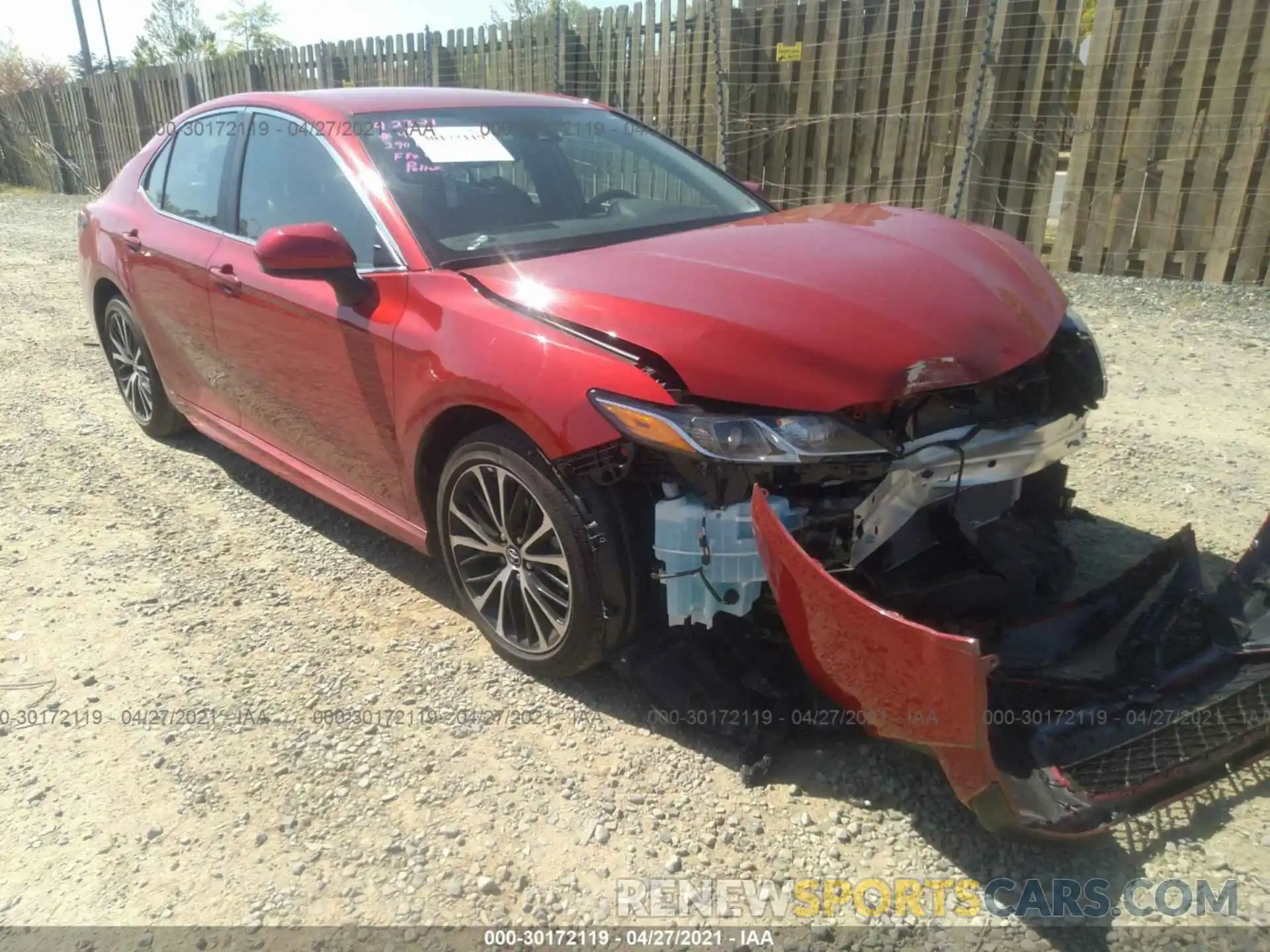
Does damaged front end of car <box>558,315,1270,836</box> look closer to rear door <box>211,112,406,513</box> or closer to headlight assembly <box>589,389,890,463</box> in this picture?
headlight assembly <box>589,389,890,463</box>

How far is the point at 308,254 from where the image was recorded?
292 centimetres

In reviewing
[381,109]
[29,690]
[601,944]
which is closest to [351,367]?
[381,109]

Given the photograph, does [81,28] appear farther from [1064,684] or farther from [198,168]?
[1064,684]

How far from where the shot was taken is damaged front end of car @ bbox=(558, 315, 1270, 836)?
6.95 ft

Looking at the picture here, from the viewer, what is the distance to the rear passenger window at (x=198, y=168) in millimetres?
4098

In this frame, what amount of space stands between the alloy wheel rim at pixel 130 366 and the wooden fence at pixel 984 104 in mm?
6227

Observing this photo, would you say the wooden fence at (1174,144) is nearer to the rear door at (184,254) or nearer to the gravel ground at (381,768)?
the gravel ground at (381,768)

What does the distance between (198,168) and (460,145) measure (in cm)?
165

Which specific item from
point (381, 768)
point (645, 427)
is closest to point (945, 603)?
point (645, 427)

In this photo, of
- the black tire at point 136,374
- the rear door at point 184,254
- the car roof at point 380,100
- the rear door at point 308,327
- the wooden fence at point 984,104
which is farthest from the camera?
the wooden fence at point 984,104

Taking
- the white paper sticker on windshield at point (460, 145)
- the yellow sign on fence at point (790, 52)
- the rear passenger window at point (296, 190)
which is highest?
the yellow sign on fence at point (790, 52)

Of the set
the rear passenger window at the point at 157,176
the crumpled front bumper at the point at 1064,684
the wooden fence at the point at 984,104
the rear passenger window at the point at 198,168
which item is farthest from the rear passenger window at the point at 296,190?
the wooden fence at the point at 984,104

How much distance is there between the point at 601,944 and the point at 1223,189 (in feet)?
24.4

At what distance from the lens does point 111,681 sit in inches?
123
